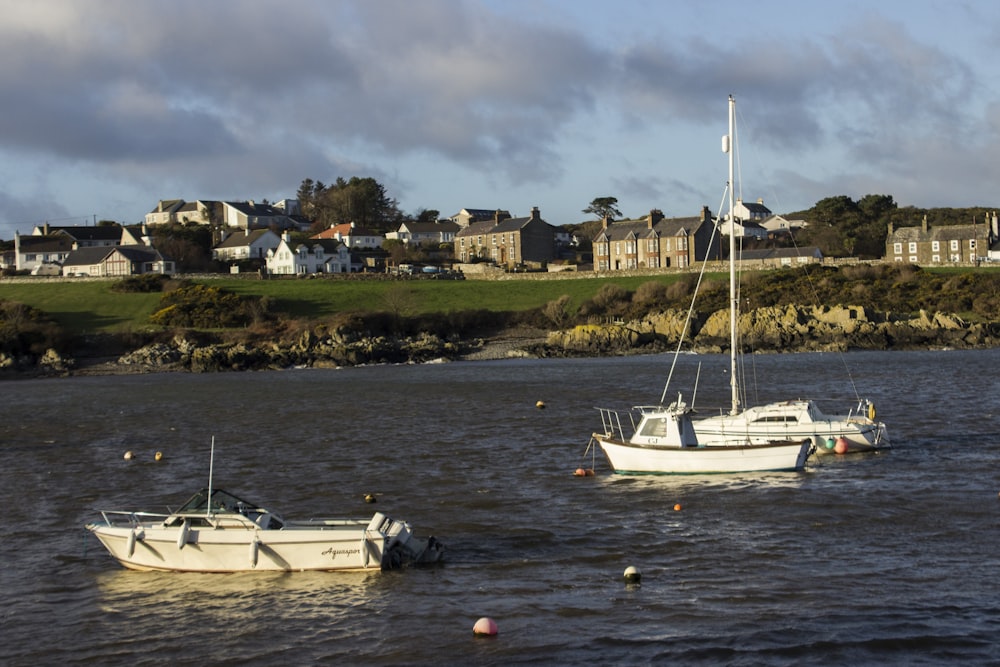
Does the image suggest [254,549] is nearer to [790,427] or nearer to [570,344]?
[790,427]

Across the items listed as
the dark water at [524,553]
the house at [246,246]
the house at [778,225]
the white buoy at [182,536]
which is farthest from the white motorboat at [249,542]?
the house at [778,225]

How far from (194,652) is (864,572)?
11.8 m

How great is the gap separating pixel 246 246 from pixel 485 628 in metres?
125

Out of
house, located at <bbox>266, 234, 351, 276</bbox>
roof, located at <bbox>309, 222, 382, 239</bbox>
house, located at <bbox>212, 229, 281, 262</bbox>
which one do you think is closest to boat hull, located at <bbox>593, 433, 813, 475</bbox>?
house, located at <bbox>266, 234, 351, 276</bbox>

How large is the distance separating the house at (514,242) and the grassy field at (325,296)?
2578 centimetres

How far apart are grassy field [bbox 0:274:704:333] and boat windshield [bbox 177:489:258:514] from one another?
224ft

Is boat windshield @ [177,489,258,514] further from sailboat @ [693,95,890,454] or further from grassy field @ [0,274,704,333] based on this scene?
grassy field @ [0,274,704,333]

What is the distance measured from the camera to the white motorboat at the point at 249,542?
20.1m

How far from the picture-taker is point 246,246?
13612cm

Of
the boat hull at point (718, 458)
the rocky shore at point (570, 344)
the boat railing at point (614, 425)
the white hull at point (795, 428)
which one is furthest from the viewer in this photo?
the rocky shore at point (570, 344)

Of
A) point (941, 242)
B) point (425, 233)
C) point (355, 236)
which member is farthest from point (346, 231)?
point (941, 242)

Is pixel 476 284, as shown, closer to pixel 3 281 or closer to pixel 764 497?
pixel 3 281

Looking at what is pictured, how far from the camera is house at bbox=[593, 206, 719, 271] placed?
405 ft

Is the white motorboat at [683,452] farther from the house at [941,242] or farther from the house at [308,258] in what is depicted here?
the house at [941,242]
